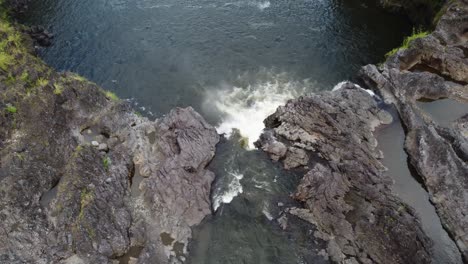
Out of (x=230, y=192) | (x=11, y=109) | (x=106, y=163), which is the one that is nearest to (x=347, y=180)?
(x=230, y=192)

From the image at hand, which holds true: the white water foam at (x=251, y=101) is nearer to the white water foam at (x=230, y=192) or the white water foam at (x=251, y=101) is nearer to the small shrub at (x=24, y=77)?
the white water foam at (x=230, y=192)

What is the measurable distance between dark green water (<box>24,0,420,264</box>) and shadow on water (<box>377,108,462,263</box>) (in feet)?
24.5

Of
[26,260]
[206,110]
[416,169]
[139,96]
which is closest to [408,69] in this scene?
[416,169]

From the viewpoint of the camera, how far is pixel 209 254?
25.5m

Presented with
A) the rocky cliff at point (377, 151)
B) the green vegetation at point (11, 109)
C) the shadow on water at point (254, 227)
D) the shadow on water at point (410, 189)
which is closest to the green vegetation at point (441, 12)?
the rocky cliff at point (377, 151)

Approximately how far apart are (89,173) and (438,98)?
1189 inches

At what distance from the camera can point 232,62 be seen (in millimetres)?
41906

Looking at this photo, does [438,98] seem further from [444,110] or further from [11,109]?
[11,109]

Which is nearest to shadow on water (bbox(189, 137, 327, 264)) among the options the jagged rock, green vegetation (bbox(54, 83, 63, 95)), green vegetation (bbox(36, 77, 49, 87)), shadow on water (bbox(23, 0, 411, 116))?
the jagged rock

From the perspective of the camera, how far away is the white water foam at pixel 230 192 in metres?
28.6

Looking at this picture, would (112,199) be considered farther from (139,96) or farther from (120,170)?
(139,96)

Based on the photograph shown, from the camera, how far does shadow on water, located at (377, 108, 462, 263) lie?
2498cm

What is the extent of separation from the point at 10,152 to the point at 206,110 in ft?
54.3

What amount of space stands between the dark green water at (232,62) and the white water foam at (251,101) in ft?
0.33
